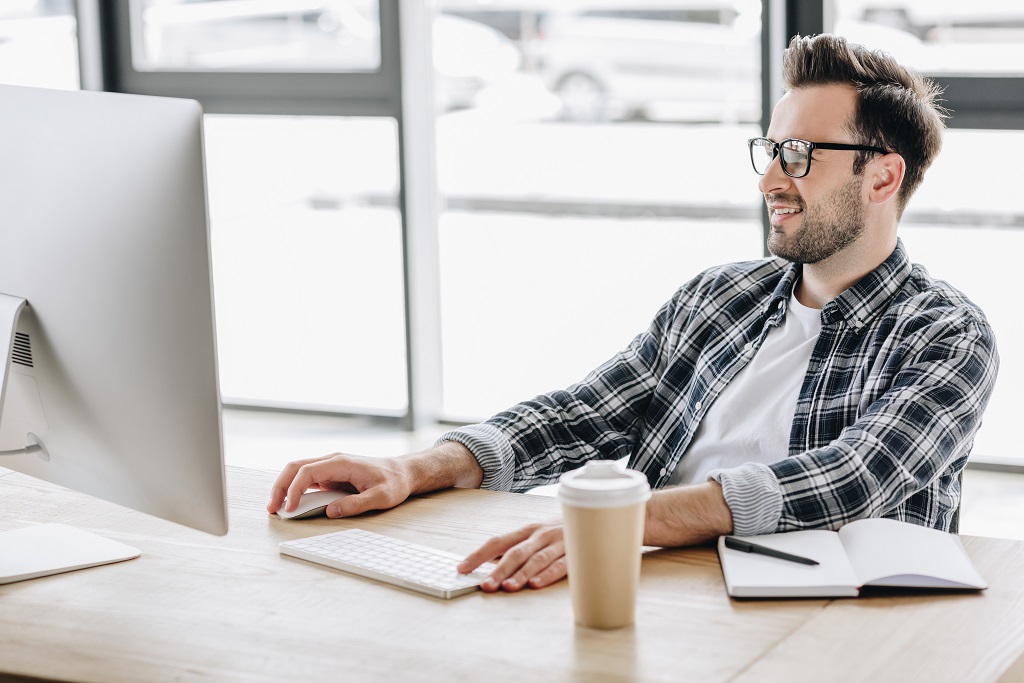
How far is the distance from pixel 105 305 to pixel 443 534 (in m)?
0.47

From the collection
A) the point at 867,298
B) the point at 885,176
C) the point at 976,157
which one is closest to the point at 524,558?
the point at 867,298

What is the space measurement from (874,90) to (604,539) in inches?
40.8

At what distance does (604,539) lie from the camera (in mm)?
1144

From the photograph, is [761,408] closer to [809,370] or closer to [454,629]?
[809,370]

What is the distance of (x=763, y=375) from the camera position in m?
1.86

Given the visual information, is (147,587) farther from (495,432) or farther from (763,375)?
(763,375)

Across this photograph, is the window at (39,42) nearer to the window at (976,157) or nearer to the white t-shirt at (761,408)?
the window at (976,157)

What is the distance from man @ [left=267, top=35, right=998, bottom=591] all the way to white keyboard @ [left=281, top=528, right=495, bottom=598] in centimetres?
12

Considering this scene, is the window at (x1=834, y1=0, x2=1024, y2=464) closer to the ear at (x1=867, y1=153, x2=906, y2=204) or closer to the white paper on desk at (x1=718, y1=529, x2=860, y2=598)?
the ear at (x1=867, y1=153, x2=906, y2=204)

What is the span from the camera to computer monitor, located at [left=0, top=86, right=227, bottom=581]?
1.17 metres

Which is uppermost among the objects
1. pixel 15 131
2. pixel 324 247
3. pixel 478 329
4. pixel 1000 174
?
pixel 15 131

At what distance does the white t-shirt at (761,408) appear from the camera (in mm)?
1810

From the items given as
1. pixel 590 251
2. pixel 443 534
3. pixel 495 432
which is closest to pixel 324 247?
pixel 590 251

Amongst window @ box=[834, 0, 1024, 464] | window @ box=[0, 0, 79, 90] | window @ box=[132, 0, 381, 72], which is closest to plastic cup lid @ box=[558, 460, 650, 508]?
window @ box=[834, 0, 1024, 464]
